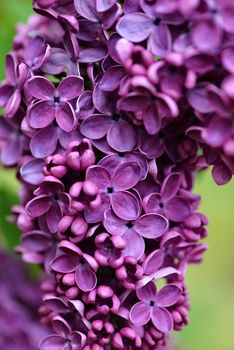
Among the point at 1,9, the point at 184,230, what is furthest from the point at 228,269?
the point at 184,230

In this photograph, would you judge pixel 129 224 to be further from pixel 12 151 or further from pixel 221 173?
pixel 12 151

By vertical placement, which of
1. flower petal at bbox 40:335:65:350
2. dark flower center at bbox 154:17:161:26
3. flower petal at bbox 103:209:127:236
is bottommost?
flower petal at bbox 40:335:65:350

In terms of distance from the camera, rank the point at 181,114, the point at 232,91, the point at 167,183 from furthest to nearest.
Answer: the point at 167,183 < the point at 181,114 < the point at 232,91

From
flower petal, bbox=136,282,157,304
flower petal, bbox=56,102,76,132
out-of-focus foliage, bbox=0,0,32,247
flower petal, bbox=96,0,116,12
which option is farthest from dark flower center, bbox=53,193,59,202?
out-of-focus foliage, bbox=0,0,32,247

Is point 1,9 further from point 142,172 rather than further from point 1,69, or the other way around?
point 142,172

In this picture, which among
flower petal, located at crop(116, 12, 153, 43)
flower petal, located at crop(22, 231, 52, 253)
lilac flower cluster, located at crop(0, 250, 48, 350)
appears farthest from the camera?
lilac flower cluster, located at crop(0, 250, 48, 350)

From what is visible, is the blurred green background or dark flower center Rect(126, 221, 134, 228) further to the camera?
the blurred green background

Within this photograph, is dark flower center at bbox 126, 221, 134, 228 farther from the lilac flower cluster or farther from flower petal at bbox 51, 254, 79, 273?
the lilac flower cluster
